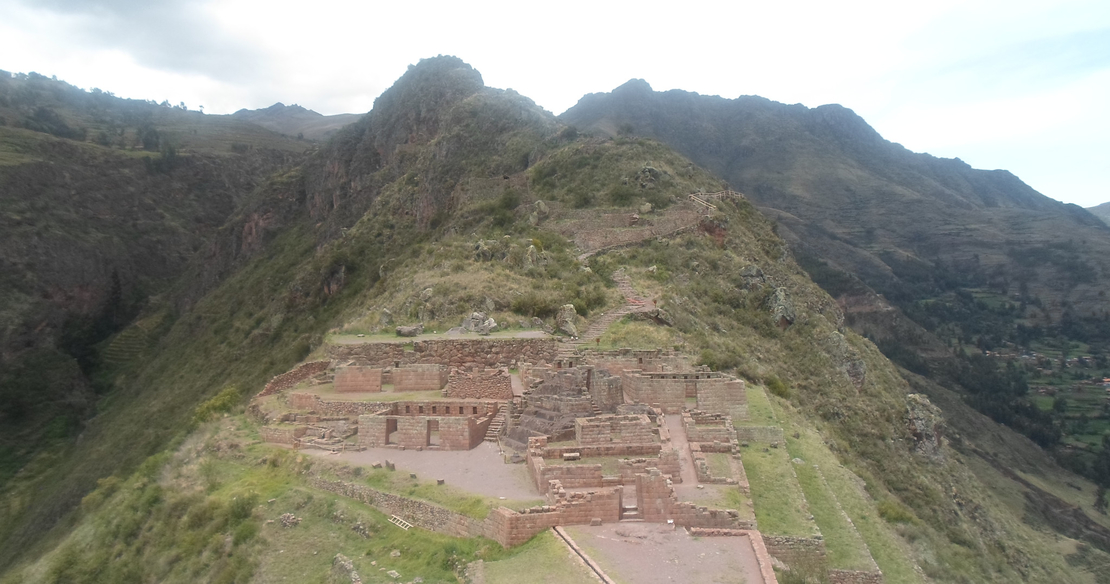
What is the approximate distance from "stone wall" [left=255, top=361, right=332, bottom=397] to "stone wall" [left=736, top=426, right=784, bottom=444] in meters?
11.7

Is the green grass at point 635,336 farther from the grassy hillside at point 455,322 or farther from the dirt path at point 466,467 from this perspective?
the dirt path at point 466,467

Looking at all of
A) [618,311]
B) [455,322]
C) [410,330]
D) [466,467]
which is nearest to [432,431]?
[466,467]

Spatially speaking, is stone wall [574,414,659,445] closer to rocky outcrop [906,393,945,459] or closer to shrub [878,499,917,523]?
shrub [878,499,917,523]

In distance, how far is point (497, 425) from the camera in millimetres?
14977

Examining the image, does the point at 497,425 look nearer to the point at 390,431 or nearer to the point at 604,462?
the point at 390,431

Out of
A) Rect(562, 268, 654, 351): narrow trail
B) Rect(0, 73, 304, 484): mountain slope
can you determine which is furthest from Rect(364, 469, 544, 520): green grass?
Rect(0, 73, 304, 484): mountain slope

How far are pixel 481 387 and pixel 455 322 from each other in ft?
22.3

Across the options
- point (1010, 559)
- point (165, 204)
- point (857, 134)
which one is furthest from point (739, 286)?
point (857, 134)

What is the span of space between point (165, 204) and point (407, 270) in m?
79.4

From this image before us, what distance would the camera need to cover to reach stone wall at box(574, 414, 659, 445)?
12.9 metres

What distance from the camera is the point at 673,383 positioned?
1652 cm

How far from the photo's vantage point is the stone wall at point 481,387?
16.5 m

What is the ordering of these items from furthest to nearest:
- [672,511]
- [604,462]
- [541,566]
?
1. [604,462]
2. [672,511]
3. [541,566]

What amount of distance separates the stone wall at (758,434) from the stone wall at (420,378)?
7.17 metres
